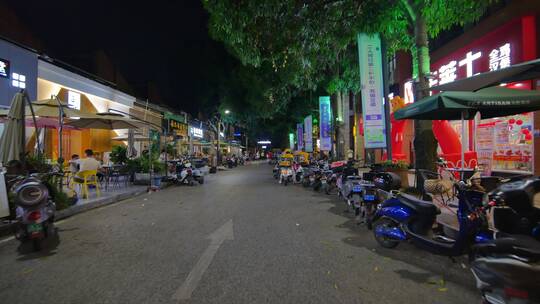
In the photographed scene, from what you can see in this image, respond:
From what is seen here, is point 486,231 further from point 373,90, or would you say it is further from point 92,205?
point 92,205

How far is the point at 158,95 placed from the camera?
36656 millimetres

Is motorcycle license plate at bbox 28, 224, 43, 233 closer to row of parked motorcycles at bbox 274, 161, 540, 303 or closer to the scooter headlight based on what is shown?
the scooter headlight

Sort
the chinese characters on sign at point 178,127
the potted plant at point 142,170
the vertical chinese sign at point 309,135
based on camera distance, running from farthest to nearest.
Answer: the chinese characters on sign at point 178,127
the vertical chinese sign at point 309,135
the potted plant at point 142,170

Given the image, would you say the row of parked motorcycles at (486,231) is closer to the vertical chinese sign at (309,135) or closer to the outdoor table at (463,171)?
the outdoor table at (463,171)

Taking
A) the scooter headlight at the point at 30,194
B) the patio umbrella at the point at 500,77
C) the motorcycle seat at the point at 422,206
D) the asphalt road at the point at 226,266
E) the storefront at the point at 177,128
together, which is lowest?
the asphalt road at the point at 226,266

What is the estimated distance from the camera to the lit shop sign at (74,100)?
16.1m

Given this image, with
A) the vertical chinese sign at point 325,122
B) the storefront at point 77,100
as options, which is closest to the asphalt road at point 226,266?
the storefront at point 77,100

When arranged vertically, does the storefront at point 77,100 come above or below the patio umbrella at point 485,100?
above

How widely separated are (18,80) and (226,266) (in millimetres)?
12674

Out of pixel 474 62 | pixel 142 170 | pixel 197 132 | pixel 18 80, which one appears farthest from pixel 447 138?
pixel 197 132

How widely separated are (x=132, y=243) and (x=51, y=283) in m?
1.75

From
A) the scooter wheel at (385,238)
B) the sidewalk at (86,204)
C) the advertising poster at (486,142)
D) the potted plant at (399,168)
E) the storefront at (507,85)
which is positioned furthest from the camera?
the advertising poster at (486,142)

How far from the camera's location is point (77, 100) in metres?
17.0

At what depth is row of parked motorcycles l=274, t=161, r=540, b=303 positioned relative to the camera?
111 inches
